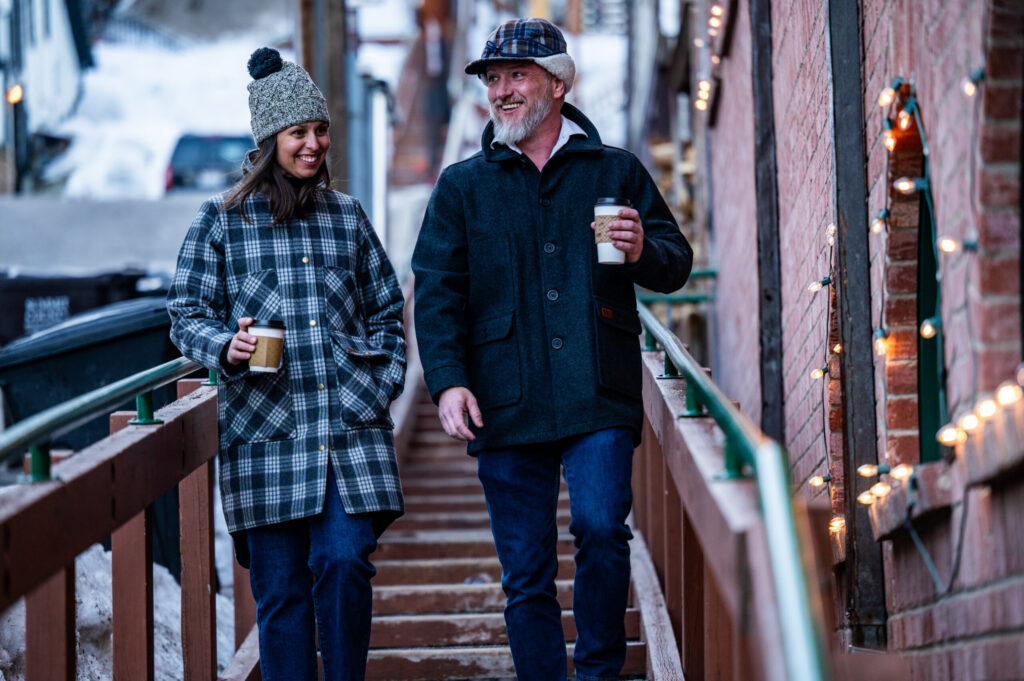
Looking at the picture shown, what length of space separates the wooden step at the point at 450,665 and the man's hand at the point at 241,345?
1750 mm

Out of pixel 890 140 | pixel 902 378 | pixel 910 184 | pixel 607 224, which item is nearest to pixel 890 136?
pixel 890 140

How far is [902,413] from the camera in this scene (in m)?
3.38

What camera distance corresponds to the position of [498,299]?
3.32 meters

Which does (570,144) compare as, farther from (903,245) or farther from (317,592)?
(317,592)

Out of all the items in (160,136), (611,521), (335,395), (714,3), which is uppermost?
(160,136)

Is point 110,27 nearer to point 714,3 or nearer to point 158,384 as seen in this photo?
point 714,3

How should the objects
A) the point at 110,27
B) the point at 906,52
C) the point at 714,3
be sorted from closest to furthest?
the point at 906,52, the point at 714,3, the point at 110,27

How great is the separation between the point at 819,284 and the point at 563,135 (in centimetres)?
112

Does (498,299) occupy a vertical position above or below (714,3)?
below

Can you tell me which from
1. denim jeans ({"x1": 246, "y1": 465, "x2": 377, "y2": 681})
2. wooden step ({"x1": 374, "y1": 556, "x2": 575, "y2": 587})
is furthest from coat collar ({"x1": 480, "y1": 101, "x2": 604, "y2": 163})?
wooden step ({"x1": 374, "y1": 556, "x2": 575, "y2": 587})

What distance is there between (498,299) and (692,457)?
30.8 inches

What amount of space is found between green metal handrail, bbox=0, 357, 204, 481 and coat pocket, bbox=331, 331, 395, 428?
497 mm

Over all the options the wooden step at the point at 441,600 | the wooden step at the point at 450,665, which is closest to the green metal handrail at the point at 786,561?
the wooden step at the point at 450,665

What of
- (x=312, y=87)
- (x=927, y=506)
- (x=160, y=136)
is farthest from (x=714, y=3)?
(x=160, y=136)
